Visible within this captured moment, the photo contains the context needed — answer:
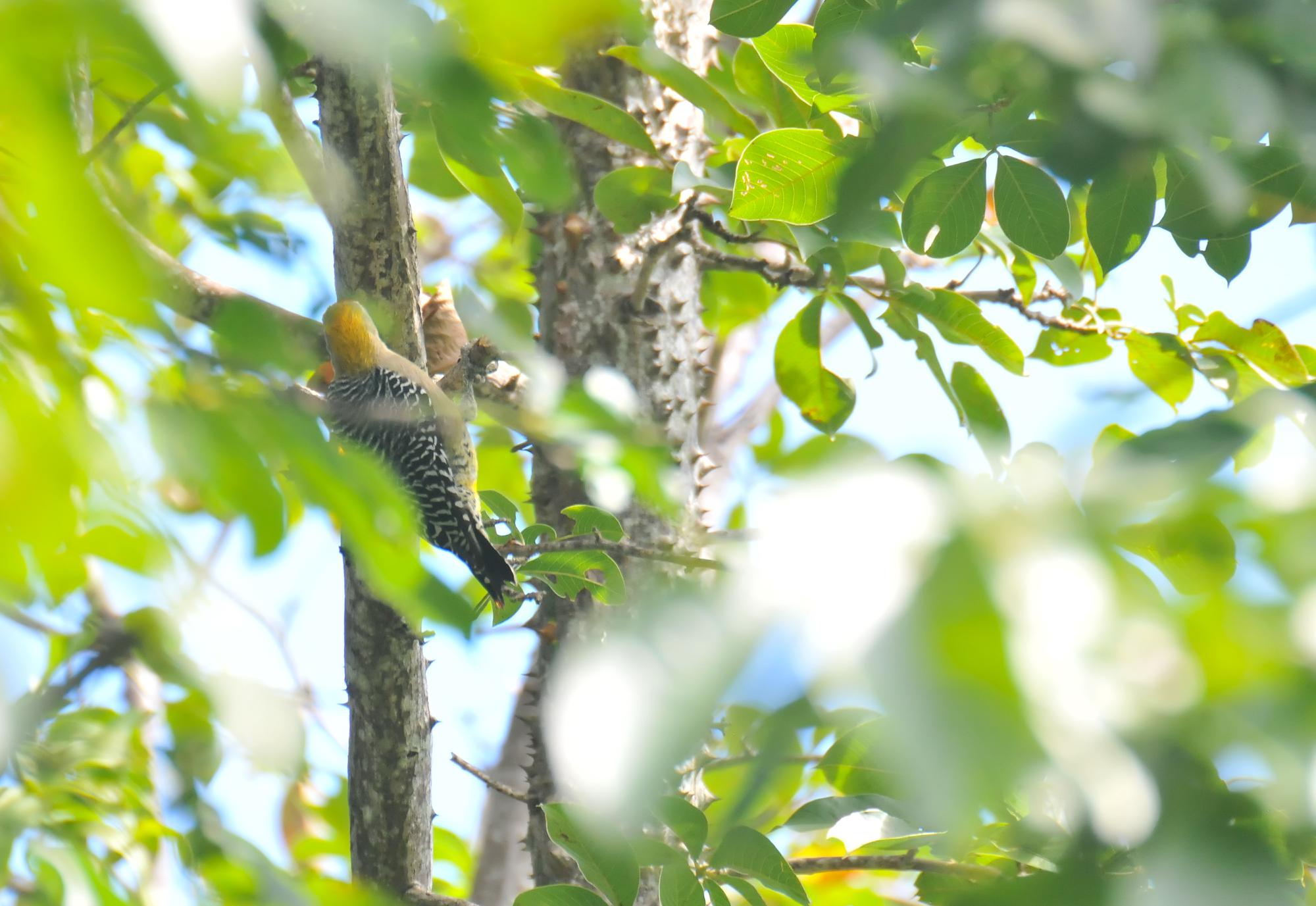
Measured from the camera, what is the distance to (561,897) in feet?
4.09

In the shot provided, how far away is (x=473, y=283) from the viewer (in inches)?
154

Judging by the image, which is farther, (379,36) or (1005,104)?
(1005,104)

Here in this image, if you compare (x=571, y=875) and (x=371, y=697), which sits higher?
(x=371, y=697)

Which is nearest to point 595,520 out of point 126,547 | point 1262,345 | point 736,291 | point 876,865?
point 876,865

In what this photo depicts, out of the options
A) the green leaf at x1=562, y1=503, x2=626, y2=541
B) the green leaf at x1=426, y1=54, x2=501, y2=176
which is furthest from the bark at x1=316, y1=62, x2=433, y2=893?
the green leaf at x1=426, y1=54, x2=501, y2=176

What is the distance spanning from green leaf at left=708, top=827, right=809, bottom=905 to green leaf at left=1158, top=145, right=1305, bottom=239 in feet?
2.80

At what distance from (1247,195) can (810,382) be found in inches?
41.9

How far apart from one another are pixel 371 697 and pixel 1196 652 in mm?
1604

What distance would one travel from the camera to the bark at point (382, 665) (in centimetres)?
166

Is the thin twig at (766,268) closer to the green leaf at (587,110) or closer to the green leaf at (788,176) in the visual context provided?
the green leaf at (587,110)

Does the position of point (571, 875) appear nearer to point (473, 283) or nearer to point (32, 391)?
point (32, 391)

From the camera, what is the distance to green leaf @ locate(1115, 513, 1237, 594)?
0.42 meters

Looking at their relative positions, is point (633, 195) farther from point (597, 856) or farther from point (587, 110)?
point (597, 856)

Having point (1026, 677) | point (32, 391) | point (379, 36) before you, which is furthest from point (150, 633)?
point (1026, 677)
